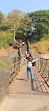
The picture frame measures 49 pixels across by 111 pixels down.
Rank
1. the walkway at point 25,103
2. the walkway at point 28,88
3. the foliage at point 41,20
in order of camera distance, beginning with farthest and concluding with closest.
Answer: the foliage at point 41,20
the walkway at point 28,88
the walkway at point 25,103

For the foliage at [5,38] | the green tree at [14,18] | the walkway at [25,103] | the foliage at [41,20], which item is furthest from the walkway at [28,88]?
the foliage at [41,20]

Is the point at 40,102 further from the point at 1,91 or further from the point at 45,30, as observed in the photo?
the point at 45,30

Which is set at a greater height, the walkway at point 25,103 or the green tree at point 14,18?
the green tree at point 14,18

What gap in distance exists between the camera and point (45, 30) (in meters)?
25.9

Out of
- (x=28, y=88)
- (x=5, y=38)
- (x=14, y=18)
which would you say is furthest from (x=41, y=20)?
(x=28, y=88)

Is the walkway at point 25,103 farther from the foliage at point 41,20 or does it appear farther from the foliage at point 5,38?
the foliage at point 41,20

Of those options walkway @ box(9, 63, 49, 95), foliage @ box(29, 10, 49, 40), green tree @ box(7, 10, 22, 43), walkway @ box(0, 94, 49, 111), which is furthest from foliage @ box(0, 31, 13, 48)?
walkway @ box(0, 94, 49, 111)

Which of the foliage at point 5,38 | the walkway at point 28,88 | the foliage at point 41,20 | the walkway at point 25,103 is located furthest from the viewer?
the foliage at point 41,20

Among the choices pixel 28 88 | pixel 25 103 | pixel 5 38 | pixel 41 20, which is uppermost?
pixel 41 20

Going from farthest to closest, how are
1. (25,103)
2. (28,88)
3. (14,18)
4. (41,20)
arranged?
(41,20), (14,18), (28,88), (25,103)

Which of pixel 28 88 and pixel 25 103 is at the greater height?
pixel 25 103

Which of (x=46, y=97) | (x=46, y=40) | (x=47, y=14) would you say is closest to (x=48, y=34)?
(x=46, y=40)

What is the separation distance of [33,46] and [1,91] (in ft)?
77.5

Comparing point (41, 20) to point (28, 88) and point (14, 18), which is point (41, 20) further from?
point (28, 88)
